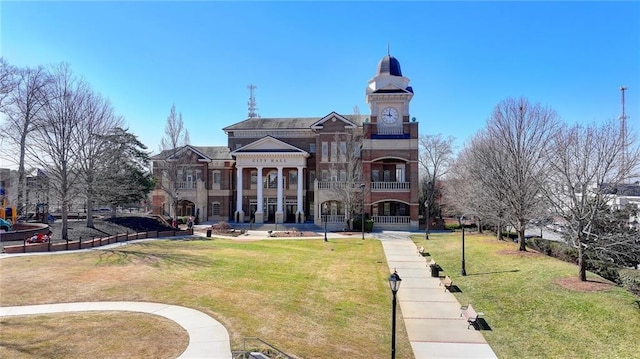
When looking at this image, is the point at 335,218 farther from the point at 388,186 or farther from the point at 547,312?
the point at 547,312

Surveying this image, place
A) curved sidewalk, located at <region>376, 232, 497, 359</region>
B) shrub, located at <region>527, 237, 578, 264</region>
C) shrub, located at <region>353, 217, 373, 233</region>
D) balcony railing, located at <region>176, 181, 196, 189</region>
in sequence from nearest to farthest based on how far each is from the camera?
curved sidewalk, located at <region>376, 232, 497, 359</region>, shrub, located at <region>527, 237, 578, 264</region>, shrub, located at <region>353, 217, 373, 233</region>, balcony railing, located at <region>176, 181, 196, 189</region>

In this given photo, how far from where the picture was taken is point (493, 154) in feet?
80.9

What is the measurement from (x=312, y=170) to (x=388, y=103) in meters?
12.4

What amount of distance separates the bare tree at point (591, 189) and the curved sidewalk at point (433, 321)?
5.94 metres

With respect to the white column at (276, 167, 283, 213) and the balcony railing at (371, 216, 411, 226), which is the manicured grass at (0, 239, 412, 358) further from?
the white column at (276, 167, 283, 213)

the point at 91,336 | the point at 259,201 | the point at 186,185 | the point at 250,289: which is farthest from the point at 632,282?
the point at 186,185

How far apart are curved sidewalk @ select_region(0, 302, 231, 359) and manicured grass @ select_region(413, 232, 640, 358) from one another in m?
7.59

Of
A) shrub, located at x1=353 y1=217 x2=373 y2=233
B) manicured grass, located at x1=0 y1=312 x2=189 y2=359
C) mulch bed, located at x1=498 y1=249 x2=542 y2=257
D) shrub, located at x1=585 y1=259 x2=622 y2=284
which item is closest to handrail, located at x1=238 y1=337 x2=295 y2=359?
manicured grass, located at x1=0 y1=312 x2=189 y2=359

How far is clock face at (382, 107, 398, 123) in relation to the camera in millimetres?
43219

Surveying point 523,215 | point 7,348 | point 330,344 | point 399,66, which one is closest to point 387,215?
point 399,66

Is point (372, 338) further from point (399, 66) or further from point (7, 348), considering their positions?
point (399, 66)

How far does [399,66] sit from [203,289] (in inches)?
1517

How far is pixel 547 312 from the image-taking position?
1301 centimetres

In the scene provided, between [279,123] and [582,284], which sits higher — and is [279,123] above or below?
above
